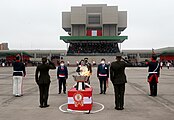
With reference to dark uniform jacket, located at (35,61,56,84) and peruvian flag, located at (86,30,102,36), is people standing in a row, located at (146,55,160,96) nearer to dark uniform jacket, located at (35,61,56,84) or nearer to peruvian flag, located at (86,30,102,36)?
dark uniform jacket, located at (35,61,56,84)

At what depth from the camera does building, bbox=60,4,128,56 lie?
268 feet

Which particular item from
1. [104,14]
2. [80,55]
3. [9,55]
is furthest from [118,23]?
[9,55]

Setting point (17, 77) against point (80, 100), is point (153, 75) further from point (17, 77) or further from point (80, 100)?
point (17, 77)

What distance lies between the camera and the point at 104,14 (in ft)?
284

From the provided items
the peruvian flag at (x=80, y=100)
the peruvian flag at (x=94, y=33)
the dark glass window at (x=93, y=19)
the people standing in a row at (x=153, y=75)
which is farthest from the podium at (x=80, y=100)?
the dark glass window at (x=93, y=19)

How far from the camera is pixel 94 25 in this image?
87375 millimetres

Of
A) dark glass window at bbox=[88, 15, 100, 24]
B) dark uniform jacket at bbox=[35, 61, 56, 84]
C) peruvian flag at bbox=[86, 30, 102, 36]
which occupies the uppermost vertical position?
dark glass window at bbox=[88, 15, 100, 24]

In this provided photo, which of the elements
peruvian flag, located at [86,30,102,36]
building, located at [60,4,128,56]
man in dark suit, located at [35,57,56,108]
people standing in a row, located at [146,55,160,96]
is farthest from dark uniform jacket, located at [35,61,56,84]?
peruvian flag, located at [86,30,102,36]

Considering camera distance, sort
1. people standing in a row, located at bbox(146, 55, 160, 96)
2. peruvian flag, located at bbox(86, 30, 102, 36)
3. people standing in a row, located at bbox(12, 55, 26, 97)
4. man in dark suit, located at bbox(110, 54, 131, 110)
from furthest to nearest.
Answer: peruvian flag, located at bbox(86, 30, 102, 36) → people standing in a row, located at bbox(146, 55, 160, 96) → people standing in a row, located at bbox(12, 55, 26, 97) → man in dark suit, located at bbox(110, 54, 131, 110)

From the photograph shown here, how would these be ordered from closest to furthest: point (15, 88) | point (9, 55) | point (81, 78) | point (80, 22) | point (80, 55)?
point (81, 78)
point (15, 88)
point (80, 55)
point (9, 55)
point (80, 22)

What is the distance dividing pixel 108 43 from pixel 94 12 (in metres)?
14.5

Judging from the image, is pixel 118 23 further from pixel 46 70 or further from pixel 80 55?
pixel 46 70

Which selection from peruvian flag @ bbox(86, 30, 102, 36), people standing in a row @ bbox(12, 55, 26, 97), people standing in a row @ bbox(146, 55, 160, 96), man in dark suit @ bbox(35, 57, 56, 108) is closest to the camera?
man in dark suit @ bbox(35, 57, 56, 108)

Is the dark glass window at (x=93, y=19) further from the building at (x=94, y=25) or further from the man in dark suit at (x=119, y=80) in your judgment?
the man in dark suit at (x=119, y=80)
